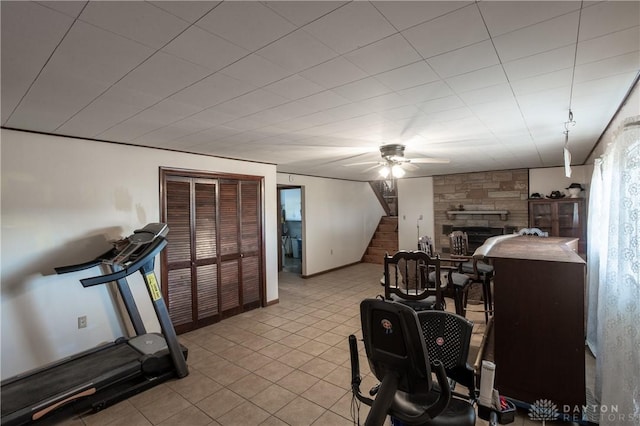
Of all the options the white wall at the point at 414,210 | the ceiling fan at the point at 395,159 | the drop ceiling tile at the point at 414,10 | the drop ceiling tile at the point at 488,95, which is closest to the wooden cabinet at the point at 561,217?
the white wall at the point at 414,210

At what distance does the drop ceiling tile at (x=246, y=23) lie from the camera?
1173 millimetres

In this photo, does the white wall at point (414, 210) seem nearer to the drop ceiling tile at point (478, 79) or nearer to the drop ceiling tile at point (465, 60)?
the drop ceiling tile at point (478, 79)

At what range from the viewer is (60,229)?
301 cm

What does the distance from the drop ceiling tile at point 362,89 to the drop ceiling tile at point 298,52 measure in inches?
14.5

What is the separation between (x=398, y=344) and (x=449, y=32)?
4.47 feet

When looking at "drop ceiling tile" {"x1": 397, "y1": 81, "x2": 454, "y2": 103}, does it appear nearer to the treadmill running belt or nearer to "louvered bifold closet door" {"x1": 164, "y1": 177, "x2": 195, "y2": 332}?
"louvered bifold closet door" {"x1": 164, "y1": 177, "x2": 195, "y2": 332}

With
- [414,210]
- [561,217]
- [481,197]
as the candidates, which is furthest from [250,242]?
[561,217]

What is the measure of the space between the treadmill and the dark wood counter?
2866mm

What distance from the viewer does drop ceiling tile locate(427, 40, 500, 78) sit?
1.52m

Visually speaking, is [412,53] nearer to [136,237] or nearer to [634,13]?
[634,13]

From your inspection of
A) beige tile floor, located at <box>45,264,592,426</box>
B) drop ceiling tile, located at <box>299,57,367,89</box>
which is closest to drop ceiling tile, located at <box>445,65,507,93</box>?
drop ceiling tile, located at <box>299,57,367,89</box>

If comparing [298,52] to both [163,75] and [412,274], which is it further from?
[412,274]

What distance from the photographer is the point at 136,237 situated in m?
2.96

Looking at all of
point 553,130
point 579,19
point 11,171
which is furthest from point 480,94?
point 11,171
